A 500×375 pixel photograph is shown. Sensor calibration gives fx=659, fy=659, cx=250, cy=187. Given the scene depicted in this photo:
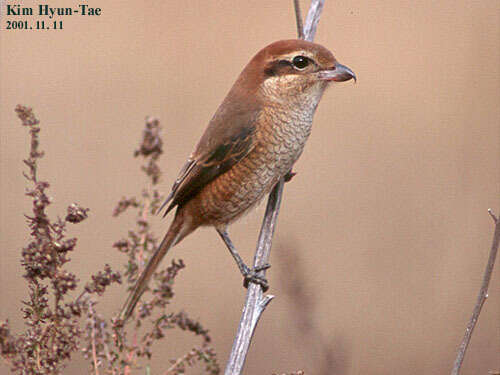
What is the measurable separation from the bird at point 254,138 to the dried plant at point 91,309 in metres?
1.06

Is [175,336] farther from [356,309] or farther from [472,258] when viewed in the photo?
[472,258]

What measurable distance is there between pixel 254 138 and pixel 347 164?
179 cm

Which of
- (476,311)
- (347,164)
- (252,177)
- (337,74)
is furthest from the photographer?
(347,164)

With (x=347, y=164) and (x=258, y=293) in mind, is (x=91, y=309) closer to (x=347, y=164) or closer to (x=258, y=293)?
(x=258, y=293)

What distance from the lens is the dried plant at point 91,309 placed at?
133 centimetres

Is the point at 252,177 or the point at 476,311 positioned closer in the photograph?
the point at 476,311

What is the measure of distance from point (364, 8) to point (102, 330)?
390cm

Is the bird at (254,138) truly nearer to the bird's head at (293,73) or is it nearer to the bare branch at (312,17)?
the bird's head at (293,73)

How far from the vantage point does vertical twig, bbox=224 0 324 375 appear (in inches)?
70.8

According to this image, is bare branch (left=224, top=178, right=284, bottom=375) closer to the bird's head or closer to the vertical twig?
the vertical twig

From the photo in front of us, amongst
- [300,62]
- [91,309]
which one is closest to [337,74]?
[300,62]

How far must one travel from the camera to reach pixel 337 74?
8.09 ft

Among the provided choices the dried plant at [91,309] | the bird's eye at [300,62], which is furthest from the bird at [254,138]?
the dried plant at [91,309]

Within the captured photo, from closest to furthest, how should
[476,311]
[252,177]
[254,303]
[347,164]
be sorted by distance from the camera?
[476,311] < [254,303] < [252,177] < [347,164]
